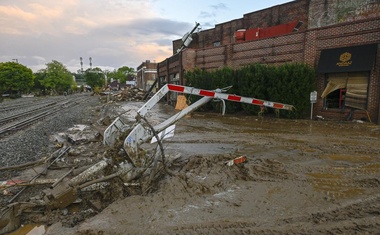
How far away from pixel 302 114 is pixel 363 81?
3.29 metres

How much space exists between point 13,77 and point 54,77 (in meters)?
18.0

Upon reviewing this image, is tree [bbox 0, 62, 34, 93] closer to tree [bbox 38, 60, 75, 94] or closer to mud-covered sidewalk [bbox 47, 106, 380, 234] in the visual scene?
tree [bbox 38, 60, 75, 94]

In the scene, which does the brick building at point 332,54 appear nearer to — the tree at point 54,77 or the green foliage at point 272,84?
the green foliage at point 272,84

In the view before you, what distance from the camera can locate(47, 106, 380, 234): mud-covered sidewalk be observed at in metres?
3.19

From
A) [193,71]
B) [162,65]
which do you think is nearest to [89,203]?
[193,71]

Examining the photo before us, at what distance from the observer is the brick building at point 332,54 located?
11797mm

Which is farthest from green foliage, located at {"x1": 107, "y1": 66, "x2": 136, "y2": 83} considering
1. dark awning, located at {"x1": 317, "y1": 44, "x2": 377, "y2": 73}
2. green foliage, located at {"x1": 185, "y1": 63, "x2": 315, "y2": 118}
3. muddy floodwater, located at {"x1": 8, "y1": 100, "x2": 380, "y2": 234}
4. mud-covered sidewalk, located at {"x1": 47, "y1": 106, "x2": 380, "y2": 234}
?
mud-covered sidewalk, located at {"x1": 47, "y1": 106, "x2": 380, "y2": 234}

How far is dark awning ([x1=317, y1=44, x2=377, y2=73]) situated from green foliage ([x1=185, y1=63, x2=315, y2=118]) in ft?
2.64

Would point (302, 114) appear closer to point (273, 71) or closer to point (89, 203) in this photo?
point (273, 71)

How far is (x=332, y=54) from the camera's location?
1292 cm

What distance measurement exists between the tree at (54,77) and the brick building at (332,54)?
56192 millimetres

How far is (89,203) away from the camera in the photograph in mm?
4023

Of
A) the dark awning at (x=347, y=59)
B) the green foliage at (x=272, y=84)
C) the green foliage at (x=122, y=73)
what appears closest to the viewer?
the dark awning at (x=347, y=59)

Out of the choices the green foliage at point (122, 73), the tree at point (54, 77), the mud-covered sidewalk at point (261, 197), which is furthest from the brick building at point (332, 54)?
the green foliage at point (122, 73)
